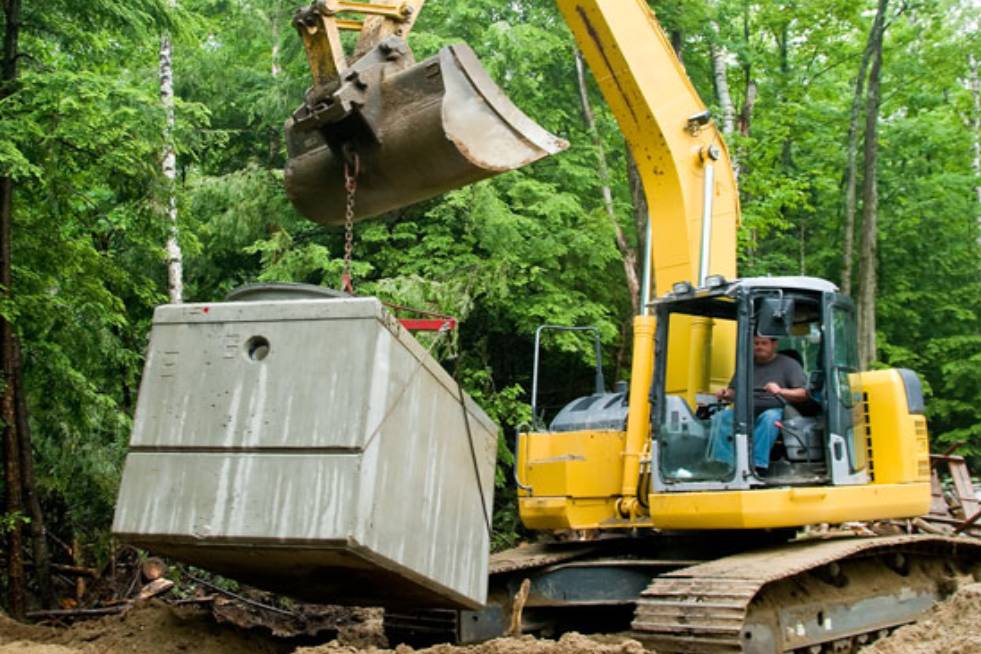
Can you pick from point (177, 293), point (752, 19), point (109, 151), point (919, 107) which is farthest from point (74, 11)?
point (919, 107)

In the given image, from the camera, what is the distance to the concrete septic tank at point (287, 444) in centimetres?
466

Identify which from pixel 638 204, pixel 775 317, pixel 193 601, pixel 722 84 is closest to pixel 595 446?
pixel 775 317

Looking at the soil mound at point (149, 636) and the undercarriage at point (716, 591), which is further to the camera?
the soil mound at point (149, 636)

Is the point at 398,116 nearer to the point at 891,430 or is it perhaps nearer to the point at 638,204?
the point at 891,430

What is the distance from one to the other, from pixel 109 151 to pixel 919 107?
18326 millimetres

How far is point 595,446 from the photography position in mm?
7672

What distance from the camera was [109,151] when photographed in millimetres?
8695

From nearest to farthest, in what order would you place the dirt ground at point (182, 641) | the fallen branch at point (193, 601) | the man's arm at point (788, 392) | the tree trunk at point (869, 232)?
the dirt ground at point (182, 641), the man's arm at point (788, 392), the fallen branch at point (193, 601), the tree trunk at point (869, 232)

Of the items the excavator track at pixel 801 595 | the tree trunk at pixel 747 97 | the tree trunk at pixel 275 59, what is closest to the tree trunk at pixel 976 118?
the tree trunk at pixel 747 97

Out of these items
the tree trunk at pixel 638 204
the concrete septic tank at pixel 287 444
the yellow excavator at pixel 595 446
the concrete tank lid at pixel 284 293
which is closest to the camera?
the concrete septic tank at pixel 287 444

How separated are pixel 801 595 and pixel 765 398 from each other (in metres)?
1.19

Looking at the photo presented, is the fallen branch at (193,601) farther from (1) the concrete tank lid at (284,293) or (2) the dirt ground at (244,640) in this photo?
(1) the concrete tank lid at (284,293)

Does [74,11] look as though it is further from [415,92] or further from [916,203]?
[916,203]

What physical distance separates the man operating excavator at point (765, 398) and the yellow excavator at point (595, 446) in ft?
0.08
